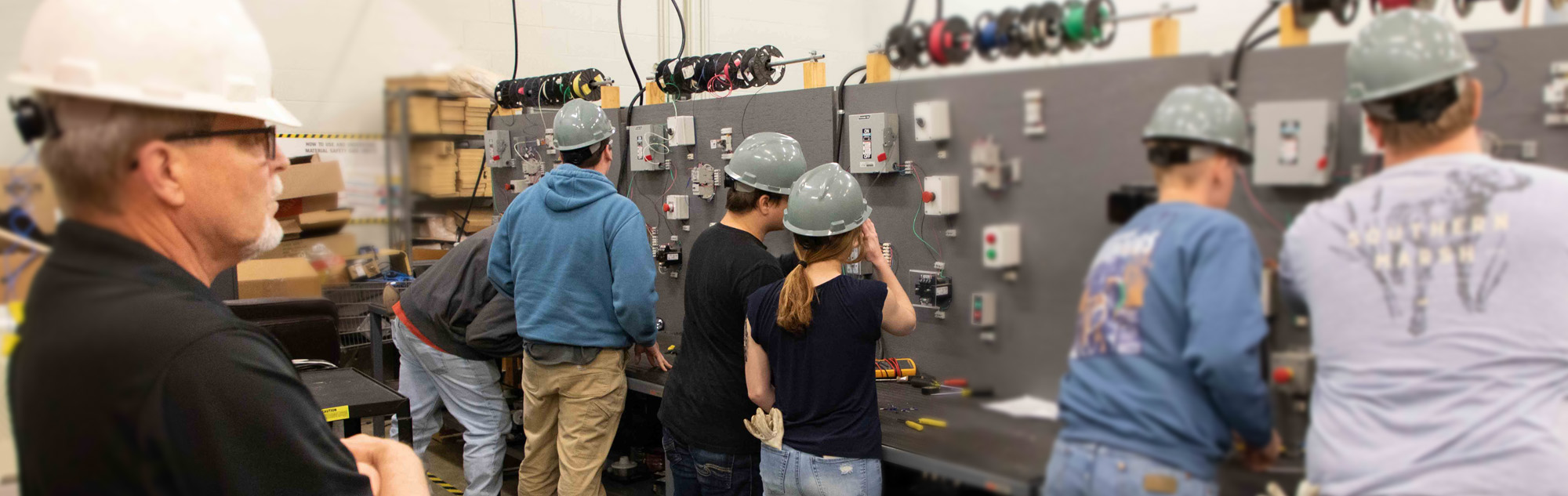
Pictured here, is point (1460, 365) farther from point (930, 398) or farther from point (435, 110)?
point (930, 398)

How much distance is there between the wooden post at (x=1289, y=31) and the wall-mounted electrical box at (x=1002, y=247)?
0.27 metres

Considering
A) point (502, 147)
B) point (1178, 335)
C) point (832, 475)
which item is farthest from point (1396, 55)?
point (502, 147)

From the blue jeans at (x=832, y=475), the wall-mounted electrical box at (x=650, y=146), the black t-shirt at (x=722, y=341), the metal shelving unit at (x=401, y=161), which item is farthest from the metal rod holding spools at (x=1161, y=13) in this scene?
the wall-mounted electrical box at (x=650, y=146)

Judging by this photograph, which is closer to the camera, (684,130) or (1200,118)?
(1200,118)

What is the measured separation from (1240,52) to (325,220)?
0.82m

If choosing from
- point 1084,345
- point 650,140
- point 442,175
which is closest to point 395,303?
point 650,140

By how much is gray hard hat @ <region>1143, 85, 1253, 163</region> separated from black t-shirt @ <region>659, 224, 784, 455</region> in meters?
2.03

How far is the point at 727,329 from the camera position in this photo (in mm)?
2865

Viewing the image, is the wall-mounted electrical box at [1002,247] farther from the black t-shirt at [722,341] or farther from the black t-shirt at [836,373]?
the black t-shirt at [722,341]

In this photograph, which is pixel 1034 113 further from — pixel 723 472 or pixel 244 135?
pixel 723 472

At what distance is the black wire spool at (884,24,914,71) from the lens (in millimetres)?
957

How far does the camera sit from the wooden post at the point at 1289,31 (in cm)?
80

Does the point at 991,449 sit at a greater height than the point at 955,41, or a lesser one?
lesser

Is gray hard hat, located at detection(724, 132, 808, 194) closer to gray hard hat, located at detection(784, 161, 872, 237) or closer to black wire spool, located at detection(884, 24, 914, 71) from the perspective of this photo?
gray hard hat, located at detection(784, 161, 872, 237)
